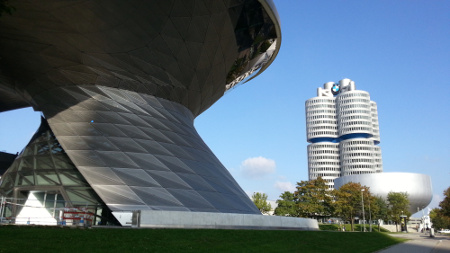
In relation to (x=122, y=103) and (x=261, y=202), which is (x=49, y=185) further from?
(x=261, y=202)

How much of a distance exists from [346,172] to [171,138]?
497 ft

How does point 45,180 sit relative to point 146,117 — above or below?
below

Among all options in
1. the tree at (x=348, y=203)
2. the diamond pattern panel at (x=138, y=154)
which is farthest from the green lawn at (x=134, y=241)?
the tree at (x=348, y=203)

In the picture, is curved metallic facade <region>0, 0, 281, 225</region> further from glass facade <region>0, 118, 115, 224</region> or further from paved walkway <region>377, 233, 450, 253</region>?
paved walkway <region>377, 233, 450, 253</region>

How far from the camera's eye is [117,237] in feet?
37.2

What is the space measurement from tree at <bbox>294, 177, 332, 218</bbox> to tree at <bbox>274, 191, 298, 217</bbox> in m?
0.84

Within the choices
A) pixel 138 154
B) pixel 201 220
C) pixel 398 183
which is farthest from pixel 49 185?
pixel 398 183

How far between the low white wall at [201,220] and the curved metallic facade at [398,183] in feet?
318

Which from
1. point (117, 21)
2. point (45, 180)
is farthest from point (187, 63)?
point (45, 180)

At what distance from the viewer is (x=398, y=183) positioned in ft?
365

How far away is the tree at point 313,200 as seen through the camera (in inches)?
2418

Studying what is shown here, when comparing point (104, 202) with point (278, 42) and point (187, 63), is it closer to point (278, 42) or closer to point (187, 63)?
point (187, 63)

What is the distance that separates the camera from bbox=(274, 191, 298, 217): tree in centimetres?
6297

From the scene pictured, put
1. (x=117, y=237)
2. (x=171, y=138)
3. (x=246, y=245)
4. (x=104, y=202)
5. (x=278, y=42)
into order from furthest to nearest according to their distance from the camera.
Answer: (x=278, y=42), (x=171, y=138), (x=104, y=202), (x=246, y=245), (x=117, y=237)
